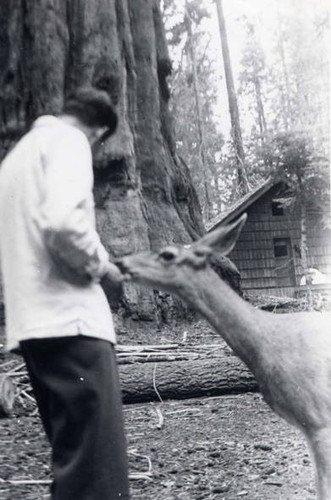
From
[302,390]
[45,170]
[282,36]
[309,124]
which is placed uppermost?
[282,36]

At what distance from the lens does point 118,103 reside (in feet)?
21.1

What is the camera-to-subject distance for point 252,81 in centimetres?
1841

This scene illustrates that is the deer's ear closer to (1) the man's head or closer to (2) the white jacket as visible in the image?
(1) the man's head

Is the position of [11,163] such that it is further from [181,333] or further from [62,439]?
[181,333]

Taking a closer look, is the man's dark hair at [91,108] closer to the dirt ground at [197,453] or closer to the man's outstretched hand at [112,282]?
the man's outstretched hand at [112,282]

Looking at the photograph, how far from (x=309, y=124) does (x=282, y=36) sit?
9.55 feet

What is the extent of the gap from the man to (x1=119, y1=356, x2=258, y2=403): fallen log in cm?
A: 236

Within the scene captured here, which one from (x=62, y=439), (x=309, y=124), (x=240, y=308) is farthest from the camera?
(x=309, y=124)

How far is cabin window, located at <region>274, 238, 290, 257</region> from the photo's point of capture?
61.7 ft

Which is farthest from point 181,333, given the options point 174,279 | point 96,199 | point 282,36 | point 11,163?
point 282,36

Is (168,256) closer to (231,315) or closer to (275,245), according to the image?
(231,315)

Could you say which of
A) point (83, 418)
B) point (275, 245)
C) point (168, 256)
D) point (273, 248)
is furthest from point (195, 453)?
point (275, 245)

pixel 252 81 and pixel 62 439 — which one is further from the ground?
pixel 252 81

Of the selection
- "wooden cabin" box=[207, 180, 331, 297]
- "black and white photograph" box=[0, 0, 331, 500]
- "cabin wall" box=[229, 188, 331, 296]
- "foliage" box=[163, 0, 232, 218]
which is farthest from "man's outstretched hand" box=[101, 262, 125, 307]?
"cabin wall" box=[229, 188, 331, 296]
